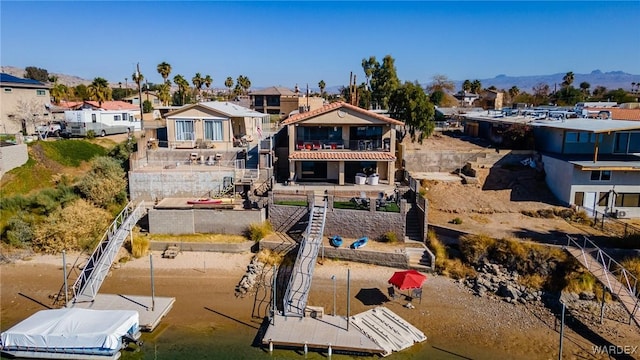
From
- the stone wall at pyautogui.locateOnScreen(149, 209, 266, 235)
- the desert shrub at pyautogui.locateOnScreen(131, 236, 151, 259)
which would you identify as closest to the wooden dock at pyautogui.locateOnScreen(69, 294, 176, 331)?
the desert shrub at pyautogui.locateOnScreen(131, 236, 151, 259)

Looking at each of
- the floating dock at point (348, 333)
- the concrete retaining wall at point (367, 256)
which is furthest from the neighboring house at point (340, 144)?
the floating dock at point (348, 333)

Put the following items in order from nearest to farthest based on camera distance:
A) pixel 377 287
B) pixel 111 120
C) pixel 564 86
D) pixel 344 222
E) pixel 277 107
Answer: pixel 377 287, pixel 344 222, pixel 111 120, pixel 277 107, pixel 564 86

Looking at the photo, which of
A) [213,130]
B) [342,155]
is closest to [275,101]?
[213,130]

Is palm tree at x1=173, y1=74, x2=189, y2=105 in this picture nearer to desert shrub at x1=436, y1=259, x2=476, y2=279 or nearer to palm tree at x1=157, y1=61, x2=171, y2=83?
palm tree at x1=157, y1=61, x2=171, y2=83

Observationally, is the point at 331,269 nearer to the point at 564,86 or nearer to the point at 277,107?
the point at 277,107

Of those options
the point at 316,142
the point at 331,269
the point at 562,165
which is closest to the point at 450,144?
the point at 562,165

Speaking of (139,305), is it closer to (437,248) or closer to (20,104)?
(437,248)
